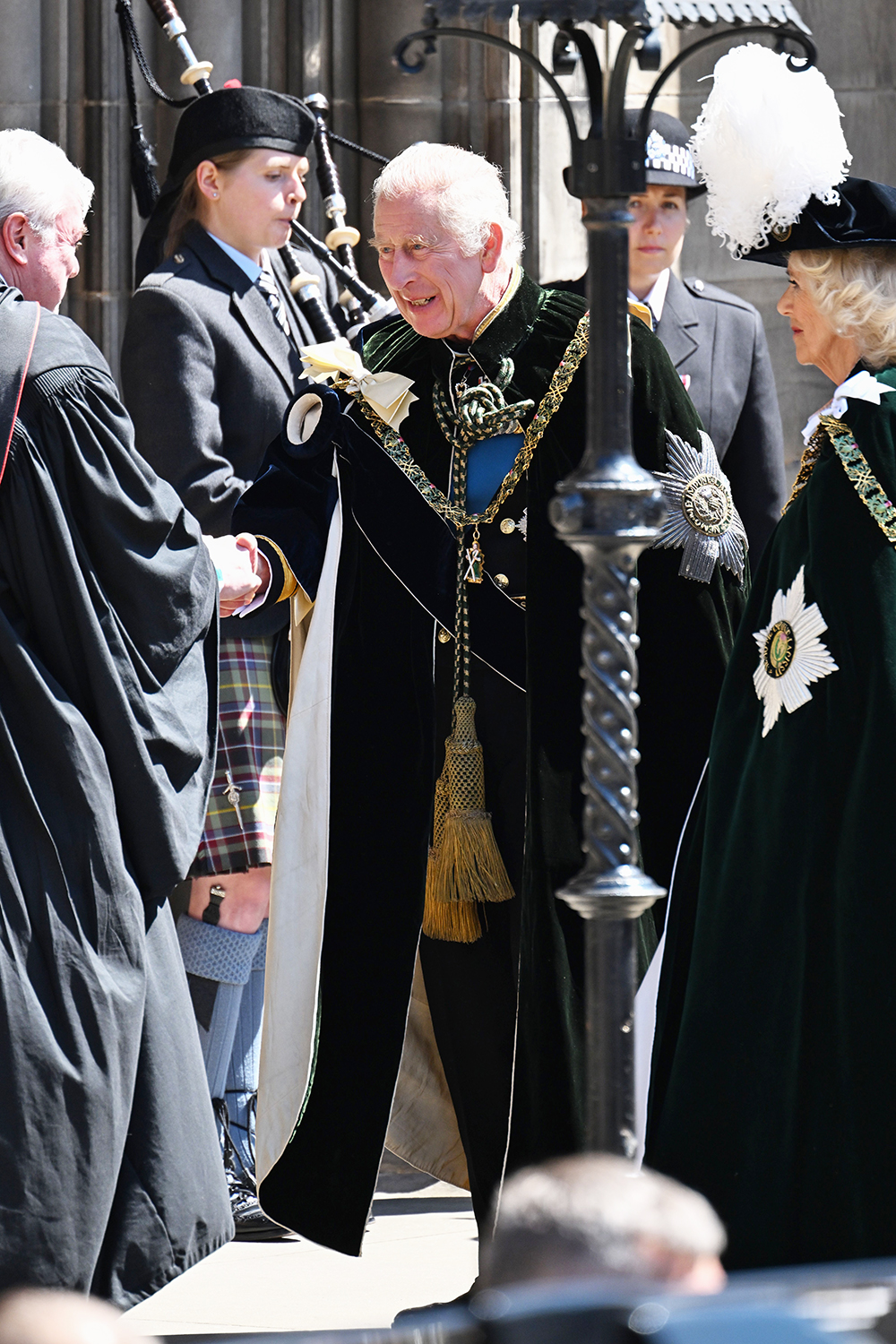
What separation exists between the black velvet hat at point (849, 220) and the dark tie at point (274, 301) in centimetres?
208

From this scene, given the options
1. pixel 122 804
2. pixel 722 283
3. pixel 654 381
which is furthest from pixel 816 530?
pixel 722 283

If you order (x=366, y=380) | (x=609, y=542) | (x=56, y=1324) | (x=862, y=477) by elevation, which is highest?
(x=366, y=380)

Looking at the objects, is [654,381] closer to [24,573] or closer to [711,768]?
[711,768]

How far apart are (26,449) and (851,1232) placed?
190cm

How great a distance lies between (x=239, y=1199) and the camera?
15.8 ft

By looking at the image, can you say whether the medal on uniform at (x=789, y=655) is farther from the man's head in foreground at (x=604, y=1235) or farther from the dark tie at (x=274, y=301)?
the dark tie at (x=274, y=301)

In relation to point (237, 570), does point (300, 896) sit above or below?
below

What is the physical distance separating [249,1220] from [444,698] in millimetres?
1418

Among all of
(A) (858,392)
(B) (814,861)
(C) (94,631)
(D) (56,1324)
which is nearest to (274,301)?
(C) (94,631)

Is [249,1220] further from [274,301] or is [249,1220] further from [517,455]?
[274,301]

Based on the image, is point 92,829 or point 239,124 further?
point 239,124

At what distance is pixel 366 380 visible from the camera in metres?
4.17

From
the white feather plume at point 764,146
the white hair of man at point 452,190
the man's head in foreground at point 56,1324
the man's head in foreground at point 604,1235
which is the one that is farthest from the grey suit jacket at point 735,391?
the man's head in foreground at point 56,1324

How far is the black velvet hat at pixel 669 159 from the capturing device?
5402 millimetres
